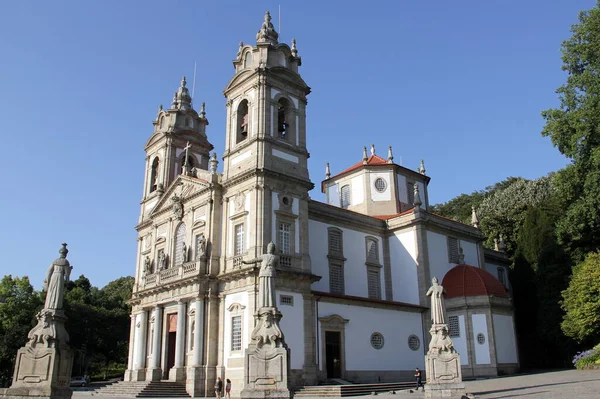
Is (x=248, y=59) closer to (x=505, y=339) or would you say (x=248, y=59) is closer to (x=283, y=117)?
(x=283, y=117)

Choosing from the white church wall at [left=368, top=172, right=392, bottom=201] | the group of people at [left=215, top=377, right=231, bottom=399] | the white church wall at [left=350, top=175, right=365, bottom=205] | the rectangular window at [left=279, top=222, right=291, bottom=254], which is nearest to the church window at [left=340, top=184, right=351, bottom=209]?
the white church wall at [left=350, top=175, right=365, bottom=205]

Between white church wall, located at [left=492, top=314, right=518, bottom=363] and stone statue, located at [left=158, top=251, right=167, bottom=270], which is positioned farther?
stone statue, located at [left=158, top=251, right=167, bottom=270]

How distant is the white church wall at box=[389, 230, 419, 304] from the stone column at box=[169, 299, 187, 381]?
1332 centimetres

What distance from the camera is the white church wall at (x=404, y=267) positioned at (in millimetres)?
33125

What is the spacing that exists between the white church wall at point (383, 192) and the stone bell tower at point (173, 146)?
12.0m

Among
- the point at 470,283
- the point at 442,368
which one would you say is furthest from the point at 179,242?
the point at 442,368

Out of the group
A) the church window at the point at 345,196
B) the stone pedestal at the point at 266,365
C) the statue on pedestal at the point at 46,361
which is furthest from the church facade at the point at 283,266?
the stone pedestal at the point at 266,365

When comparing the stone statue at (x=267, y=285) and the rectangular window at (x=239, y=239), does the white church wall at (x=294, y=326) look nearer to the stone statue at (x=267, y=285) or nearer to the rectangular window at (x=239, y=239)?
the rectangular window at (x=239, y=239)

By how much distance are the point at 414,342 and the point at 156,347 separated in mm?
14999

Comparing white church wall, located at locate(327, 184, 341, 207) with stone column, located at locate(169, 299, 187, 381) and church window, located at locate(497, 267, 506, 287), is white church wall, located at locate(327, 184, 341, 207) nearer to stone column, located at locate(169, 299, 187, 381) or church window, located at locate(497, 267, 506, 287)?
church window, located at locate(497, 267, 506, 287)

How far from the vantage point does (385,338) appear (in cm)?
2998

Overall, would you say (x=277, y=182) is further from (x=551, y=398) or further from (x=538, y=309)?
(x=538, y=309)

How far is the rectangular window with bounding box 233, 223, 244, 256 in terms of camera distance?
90.9ft

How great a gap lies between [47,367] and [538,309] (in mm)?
31832
